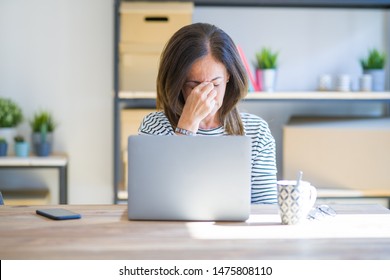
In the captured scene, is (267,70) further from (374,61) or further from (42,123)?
(42,123)

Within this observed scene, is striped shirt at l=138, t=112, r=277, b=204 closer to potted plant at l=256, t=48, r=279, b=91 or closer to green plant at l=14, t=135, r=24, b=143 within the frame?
potted plant at l=256, t=48, r=279, b=91

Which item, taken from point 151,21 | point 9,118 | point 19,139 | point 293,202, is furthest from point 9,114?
point 293,202

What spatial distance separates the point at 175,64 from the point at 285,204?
26.3 inches

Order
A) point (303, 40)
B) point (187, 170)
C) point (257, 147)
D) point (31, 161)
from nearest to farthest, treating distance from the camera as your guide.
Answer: point (187, 170) → point (257, 147) → point (31, 161) → point (303, 40)

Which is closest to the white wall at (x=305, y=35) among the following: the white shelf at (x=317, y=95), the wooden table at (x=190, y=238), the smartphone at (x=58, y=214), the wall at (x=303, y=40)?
the wall at (x=303, y=40)

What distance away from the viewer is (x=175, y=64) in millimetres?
2199

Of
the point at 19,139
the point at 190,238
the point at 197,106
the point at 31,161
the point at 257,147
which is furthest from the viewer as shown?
the point at 19,139

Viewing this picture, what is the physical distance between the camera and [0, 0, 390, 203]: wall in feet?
12.2

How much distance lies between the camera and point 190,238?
5.08 ft

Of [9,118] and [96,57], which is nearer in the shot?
[9,118]

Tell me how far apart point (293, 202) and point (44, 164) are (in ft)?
6.44

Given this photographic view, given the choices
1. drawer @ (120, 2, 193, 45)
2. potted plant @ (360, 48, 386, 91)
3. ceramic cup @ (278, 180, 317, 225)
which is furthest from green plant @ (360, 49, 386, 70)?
ceramic cup @ (278, 180, 317, 225)
